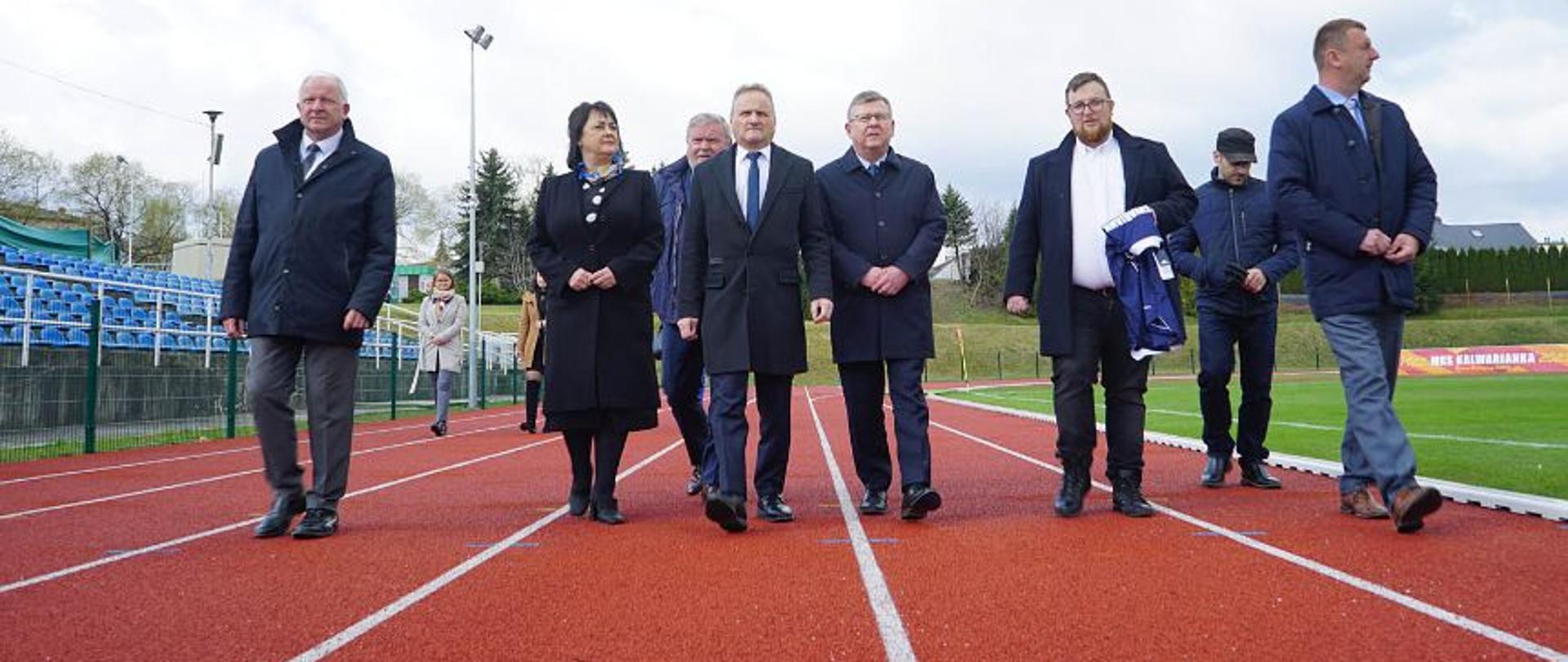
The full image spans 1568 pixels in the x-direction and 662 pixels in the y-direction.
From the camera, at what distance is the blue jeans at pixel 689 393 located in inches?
217

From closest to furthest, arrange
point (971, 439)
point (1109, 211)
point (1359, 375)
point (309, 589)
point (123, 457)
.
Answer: point (309, 589) → point (1359, 375) → point (1109, 211) → point (123, 457) → point (971, 439)

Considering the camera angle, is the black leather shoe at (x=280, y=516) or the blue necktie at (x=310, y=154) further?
the blue necktie at (x=310, y=154)

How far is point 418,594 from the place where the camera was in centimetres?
331

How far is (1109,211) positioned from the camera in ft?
15.9

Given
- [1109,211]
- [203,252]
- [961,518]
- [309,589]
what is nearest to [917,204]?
[1109,211]

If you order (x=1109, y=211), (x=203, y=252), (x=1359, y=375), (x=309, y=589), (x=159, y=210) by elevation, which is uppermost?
(x=159, y=210)

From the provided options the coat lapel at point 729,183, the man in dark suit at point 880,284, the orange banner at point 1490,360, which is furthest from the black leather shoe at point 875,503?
the orange banner at point 1490,360

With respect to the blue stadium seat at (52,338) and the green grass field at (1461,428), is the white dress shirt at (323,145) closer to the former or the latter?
the green grass field at (1461,428)

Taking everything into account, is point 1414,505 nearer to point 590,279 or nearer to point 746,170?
point 746,170

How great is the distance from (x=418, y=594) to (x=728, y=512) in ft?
4.48

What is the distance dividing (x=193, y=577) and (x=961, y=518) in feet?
10.3

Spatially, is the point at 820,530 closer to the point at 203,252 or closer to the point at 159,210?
the point at 203,252

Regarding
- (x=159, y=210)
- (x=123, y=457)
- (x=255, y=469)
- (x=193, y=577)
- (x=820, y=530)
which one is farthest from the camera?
(x=159, y=210)

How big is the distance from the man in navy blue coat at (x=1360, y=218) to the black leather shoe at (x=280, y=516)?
178 inches
